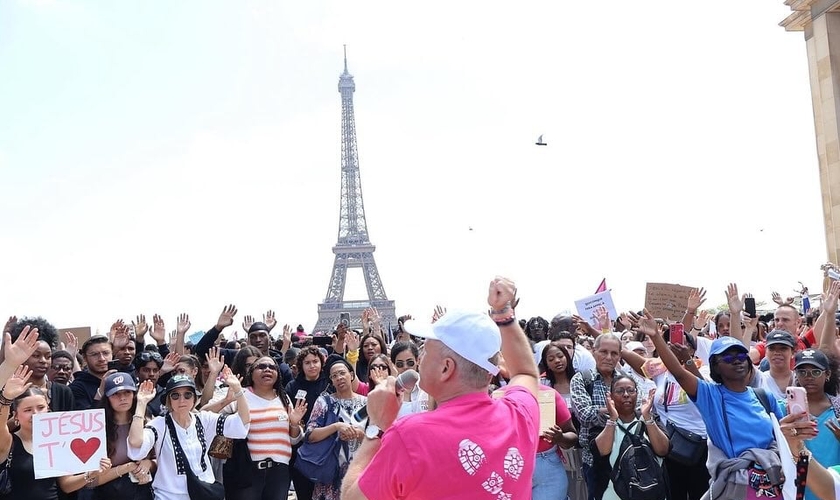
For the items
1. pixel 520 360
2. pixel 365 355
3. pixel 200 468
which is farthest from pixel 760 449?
pixel 365 355

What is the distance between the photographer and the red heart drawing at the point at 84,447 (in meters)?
5.93

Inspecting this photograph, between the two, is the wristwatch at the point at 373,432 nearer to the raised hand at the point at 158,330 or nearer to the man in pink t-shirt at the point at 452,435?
the man in pink t-shirt at the point at 452,435

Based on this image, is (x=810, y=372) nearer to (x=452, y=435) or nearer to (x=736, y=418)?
(x=736, y=418)

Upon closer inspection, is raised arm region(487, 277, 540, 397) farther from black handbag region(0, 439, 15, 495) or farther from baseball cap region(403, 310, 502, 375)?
black handbag region(0, 439, 15, 495)

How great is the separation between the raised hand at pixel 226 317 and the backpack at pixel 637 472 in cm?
543

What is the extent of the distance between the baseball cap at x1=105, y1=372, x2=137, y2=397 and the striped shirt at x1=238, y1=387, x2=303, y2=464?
1296mm

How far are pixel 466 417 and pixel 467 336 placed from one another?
0.29 m

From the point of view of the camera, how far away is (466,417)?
284cm

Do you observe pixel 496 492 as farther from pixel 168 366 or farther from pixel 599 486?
pixel 168 366

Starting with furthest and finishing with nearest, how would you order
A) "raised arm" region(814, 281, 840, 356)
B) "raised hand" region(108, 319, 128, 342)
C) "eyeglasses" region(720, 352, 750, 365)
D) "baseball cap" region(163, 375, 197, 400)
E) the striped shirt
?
"raised hand" region(108, 319, 128, 342)
the striped shirt
"raised arm" region(814, 281, 840, 356)
"baseball cap" region(163, 375, 197, 400)
"eyeglasses" region(720, 352, 750, 365)

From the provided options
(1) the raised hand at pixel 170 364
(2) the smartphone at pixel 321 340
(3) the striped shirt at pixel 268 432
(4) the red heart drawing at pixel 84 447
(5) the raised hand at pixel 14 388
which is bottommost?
(3) the striped shirt at pixel 268 432

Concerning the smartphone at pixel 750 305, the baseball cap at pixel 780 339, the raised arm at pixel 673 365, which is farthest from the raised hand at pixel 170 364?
the smartphone at pixel 750 305

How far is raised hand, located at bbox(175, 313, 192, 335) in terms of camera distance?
33.0 feet

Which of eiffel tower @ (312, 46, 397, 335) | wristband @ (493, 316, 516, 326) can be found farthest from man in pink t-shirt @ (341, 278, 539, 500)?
eiffel tower @ (312, 46, 397, 335)
